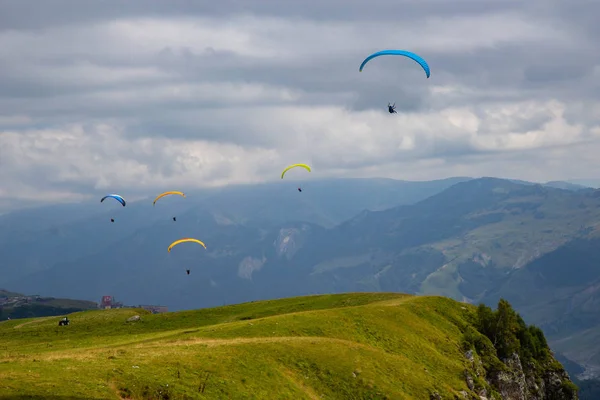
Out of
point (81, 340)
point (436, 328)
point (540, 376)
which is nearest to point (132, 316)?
point (81, 340)

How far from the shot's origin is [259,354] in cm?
6050

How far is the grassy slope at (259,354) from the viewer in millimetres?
47656

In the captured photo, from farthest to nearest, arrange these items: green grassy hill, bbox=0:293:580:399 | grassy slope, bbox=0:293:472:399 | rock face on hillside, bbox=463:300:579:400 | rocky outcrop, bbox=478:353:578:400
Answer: rocky outcrop, bbox=478:353:578:400 < rock face on hillside, bbox=463:300:579:400 < grassy slope, bbox=0:293:472:399 < green grassy hill, bbox=0:293:580:399

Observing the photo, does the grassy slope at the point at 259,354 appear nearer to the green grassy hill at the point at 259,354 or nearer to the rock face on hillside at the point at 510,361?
the green grassy hill at the point at 259,354

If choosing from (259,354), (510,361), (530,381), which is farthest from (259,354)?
(530,381)

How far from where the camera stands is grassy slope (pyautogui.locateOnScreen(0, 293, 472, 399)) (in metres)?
47.7

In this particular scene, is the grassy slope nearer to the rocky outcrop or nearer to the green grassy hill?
the green grassy hill

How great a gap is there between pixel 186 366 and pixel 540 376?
197ft

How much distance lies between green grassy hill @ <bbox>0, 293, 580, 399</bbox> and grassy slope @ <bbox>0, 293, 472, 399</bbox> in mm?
121

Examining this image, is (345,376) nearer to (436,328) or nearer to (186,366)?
(186,366)

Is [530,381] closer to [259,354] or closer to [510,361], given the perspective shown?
[510,361]

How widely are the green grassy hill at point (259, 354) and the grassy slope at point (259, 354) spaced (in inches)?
4.8

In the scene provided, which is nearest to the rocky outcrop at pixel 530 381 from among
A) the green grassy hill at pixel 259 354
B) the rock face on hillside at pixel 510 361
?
the rock face on hillside at pixel 510 361

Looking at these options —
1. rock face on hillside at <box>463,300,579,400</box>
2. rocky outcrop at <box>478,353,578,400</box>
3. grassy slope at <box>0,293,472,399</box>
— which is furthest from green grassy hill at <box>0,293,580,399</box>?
rocky outcrop at <box>478,353,578,400</box>
